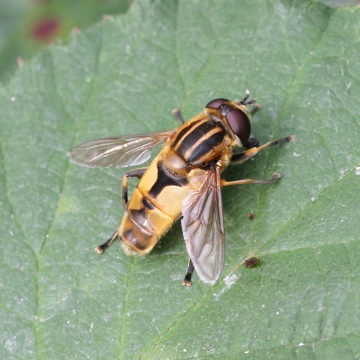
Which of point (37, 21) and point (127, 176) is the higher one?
point (37, 21)

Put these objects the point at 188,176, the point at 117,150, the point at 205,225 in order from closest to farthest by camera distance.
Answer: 1. the point at 205,225
2. the point at 188,176
3. the point at 117,150

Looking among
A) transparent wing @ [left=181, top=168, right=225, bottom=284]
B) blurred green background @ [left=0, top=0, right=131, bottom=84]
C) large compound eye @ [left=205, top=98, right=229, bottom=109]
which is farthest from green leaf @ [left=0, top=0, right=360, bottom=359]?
blurred green background @ [left=0, top=0, right=131, bottom=84]

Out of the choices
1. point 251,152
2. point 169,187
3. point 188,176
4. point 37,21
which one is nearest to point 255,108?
point 251,152

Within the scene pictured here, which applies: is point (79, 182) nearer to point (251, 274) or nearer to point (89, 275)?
point (89, 275)

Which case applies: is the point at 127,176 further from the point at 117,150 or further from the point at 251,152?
the point at 251,152

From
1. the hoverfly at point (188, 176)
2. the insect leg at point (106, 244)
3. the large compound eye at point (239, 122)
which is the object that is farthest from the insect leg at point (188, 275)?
the large compound eye at point (239, 122)

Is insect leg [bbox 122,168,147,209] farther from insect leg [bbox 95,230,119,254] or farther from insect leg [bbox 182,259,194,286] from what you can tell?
insect leg [bbox 182,259,194,286]

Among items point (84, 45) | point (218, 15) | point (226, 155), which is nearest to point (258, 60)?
point (218, 15)
